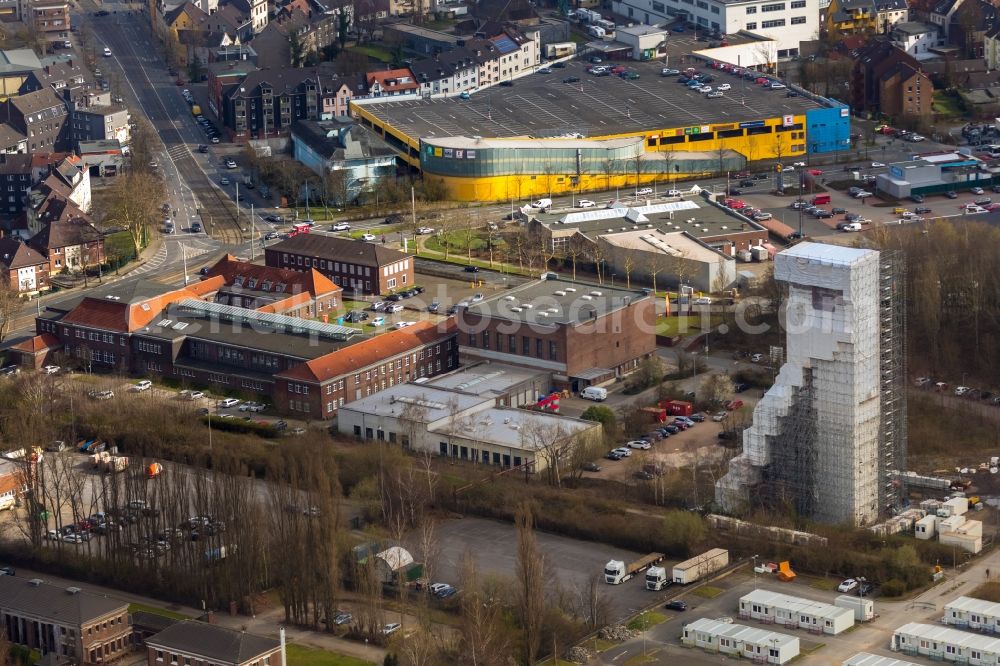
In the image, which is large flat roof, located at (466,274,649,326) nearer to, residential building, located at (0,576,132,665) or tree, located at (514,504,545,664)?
tree, located at (514,504,545,664)

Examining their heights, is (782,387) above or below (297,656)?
above

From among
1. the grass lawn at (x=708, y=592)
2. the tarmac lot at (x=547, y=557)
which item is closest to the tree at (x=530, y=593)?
the tarmac lot at (x=547, y=557)

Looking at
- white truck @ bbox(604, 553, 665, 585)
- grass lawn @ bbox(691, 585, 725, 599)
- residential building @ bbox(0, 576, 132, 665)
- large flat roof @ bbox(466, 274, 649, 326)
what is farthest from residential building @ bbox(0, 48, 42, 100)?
grass lawn @ bbox(691, 585, 725, 599)

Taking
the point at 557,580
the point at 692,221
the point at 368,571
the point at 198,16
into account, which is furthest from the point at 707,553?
the point at 198,16

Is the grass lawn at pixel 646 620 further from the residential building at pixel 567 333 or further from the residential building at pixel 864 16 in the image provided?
the residential building at pixel 864 16

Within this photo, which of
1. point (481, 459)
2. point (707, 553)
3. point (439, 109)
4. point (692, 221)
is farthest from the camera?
point (439, 109)

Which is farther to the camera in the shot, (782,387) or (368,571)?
(782,387)

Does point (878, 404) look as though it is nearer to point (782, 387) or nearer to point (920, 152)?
point (782, 387)
